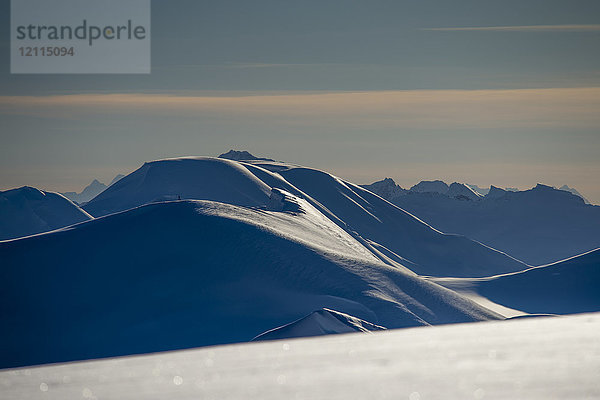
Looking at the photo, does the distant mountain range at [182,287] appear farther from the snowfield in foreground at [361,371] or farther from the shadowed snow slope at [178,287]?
the snowfield in foreground at [361,371]

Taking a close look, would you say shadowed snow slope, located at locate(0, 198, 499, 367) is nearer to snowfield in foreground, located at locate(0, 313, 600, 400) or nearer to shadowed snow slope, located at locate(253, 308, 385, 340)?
shadowed snow slope, located at locate(253, 308, 385, 340)

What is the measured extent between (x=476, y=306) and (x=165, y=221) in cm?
5541

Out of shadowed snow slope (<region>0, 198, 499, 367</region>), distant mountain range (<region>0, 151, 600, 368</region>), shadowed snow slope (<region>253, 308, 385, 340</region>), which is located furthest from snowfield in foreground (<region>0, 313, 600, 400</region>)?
shadowed snow slope (<region>0, 198, 499, 367</region>)

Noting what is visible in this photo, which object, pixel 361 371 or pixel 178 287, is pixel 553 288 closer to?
pixel 178 287

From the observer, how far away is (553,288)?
181 meters

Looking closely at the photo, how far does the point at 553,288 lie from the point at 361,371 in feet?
589

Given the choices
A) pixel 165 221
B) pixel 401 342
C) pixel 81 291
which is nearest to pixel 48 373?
pixel 401 342

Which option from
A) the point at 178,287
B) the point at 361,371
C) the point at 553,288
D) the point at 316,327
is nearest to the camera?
the point at 361,371

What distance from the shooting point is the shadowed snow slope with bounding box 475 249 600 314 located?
17075cm

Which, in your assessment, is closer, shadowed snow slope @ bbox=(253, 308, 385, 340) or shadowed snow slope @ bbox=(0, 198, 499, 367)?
shadowed snow slope @ bbox=(253, 308, 385, 340)

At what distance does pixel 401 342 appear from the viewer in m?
13.0

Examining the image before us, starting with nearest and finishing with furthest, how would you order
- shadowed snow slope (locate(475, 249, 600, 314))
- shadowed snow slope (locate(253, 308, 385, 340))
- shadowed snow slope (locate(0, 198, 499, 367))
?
shadowed snow slope (locate(253, 308, 385, 340)) < shadowed snow slope (locate(0, 198, 499, 367)) < shadowed snow slope (locate(475, 249, 600, 314))

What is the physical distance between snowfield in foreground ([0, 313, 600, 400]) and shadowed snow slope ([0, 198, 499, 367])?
96393 mm

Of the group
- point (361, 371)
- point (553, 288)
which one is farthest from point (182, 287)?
point (361, 371)
